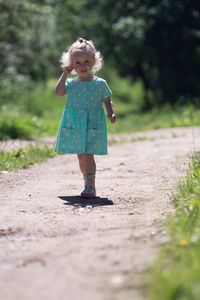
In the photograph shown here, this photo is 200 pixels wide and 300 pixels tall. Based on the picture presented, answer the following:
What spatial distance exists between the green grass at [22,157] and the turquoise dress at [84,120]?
1565 millimetres

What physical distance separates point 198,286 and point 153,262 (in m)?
0.40

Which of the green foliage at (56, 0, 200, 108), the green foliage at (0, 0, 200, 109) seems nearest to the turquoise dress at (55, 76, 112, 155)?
the green foliage at (0, 0, 200, 109)

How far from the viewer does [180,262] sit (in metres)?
2.56

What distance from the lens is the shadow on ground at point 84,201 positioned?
175 inches

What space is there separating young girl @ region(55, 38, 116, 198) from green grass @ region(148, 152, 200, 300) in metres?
1.23

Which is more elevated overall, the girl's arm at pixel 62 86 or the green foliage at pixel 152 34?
the green foliage at pixel 152 34

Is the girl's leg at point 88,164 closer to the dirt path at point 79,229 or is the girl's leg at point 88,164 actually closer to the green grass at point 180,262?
the dirt path at point 79,229

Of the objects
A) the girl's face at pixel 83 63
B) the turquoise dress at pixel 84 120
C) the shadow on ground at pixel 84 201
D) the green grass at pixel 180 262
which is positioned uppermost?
the girl's face at pixel 83 63

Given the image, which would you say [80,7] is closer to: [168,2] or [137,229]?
[168,2]

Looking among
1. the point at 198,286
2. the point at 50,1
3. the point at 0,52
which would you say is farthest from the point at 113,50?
the point at 198,286

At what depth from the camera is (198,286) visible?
7.20 feet

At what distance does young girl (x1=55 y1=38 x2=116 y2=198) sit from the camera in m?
4.69

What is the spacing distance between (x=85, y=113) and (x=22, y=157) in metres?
2.32

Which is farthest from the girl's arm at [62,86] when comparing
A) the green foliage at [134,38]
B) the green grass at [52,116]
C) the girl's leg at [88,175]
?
the green foliage at [134,38]
